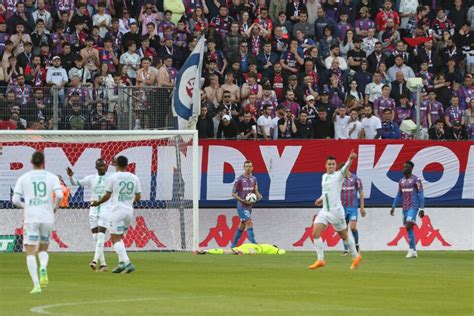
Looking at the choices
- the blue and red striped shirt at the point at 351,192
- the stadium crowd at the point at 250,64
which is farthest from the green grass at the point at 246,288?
the stadium crowd at the point at 250,64

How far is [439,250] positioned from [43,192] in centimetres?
1744

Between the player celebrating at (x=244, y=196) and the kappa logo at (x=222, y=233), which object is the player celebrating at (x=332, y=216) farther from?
the kappa logo at (x=222, y=233)

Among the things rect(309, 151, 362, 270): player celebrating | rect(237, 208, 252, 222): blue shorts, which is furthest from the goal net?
rect(309, 151, 362, 270): player celebrating

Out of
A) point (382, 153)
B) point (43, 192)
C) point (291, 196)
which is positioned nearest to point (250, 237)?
point (291, 196)

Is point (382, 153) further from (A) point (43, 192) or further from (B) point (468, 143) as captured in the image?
(A) point (43, 192)

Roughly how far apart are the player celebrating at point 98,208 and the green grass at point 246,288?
0.37 meters

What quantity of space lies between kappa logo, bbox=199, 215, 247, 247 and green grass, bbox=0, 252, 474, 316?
176 inches

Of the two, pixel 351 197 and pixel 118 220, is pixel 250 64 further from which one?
pixel 118 220

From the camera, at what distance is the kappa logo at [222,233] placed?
33.4 metres

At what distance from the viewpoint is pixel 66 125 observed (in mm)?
31062

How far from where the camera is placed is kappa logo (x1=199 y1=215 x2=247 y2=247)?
3338cm

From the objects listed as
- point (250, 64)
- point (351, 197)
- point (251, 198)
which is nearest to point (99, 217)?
point (251, 198)

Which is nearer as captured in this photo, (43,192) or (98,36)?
(43,192)

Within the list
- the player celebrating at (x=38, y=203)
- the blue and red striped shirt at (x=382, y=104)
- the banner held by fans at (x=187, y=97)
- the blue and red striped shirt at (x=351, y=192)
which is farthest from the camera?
the blue and red striped shirt at (x=382, y=104)
